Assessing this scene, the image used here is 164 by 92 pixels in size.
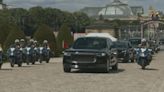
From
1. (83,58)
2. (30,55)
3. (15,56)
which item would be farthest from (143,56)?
(30,55)

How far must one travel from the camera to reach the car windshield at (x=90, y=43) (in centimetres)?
2580

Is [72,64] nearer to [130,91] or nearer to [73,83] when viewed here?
[73,83]

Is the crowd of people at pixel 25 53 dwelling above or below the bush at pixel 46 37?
above

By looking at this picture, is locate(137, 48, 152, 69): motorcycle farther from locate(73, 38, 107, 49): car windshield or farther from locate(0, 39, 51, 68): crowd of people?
locate(0, 39, 51, 68): crowd of people

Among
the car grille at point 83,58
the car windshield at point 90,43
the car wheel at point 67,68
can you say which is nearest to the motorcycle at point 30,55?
the car windshield at point 90,43

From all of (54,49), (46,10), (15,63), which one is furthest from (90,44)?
(46,10)

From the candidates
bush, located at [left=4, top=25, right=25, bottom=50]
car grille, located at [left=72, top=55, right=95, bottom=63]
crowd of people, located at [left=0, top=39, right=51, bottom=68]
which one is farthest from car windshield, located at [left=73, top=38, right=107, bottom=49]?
bush, located at [left=4, top=25, right=25, bottom=50]

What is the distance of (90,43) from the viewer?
26.1 meters

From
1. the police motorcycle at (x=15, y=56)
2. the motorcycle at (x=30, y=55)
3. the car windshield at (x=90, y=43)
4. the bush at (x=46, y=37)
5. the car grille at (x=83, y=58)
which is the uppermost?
the car windshield at (x=90, y=43)

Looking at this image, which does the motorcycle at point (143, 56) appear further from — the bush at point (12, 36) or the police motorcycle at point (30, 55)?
the bush at point (12, 36)

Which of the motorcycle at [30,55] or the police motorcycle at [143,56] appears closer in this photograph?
the police motorcycle at [143,56]

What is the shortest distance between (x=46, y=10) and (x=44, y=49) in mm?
102666

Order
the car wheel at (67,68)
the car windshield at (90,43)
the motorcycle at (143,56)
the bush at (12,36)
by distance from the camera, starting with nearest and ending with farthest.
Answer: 1. the car wheel at (67,68)
2. the car windshield at (90,43)
3. the motorcycle at (143,56)
4. the bush at (12,36)

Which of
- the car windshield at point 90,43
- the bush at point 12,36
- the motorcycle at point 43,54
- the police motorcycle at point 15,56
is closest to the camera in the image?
the car windshield at point 90,43
